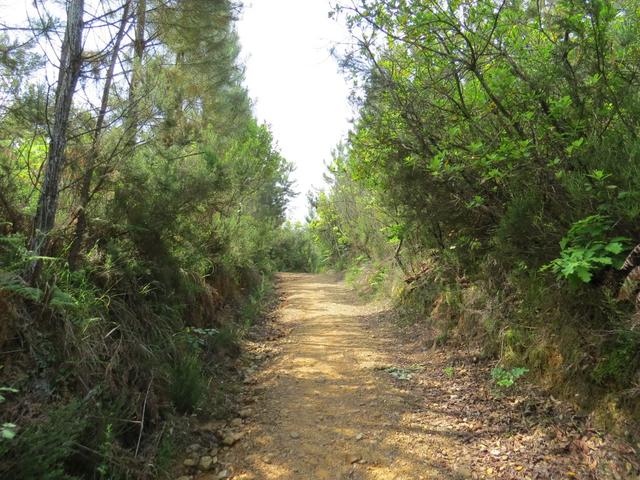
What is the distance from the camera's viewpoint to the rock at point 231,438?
3.71 m

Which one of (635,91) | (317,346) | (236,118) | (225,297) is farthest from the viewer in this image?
(236,118)

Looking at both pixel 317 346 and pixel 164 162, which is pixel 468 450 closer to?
pixel 317 346

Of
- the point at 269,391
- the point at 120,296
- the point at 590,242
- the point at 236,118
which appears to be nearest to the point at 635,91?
the point at 590,242

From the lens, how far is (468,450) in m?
3.40

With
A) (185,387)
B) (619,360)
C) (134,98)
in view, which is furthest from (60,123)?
(619,360)

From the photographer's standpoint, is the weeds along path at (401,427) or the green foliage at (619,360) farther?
the weeds along path at (401,427)

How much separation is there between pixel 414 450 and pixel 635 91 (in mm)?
4035

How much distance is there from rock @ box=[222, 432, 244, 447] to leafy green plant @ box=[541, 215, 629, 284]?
10.8 feet

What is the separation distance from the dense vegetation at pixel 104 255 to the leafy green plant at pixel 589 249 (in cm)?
371

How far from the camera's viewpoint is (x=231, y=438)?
12.4 ft

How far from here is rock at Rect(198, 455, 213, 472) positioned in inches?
132

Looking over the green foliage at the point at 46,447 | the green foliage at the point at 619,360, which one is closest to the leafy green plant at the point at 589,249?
the green foliage at the point at 619,360

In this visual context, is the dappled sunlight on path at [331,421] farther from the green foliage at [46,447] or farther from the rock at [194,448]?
the green foliage at [46,447]

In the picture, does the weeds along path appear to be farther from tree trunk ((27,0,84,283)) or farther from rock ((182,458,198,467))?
tree trunk ((27,0,84,283))
